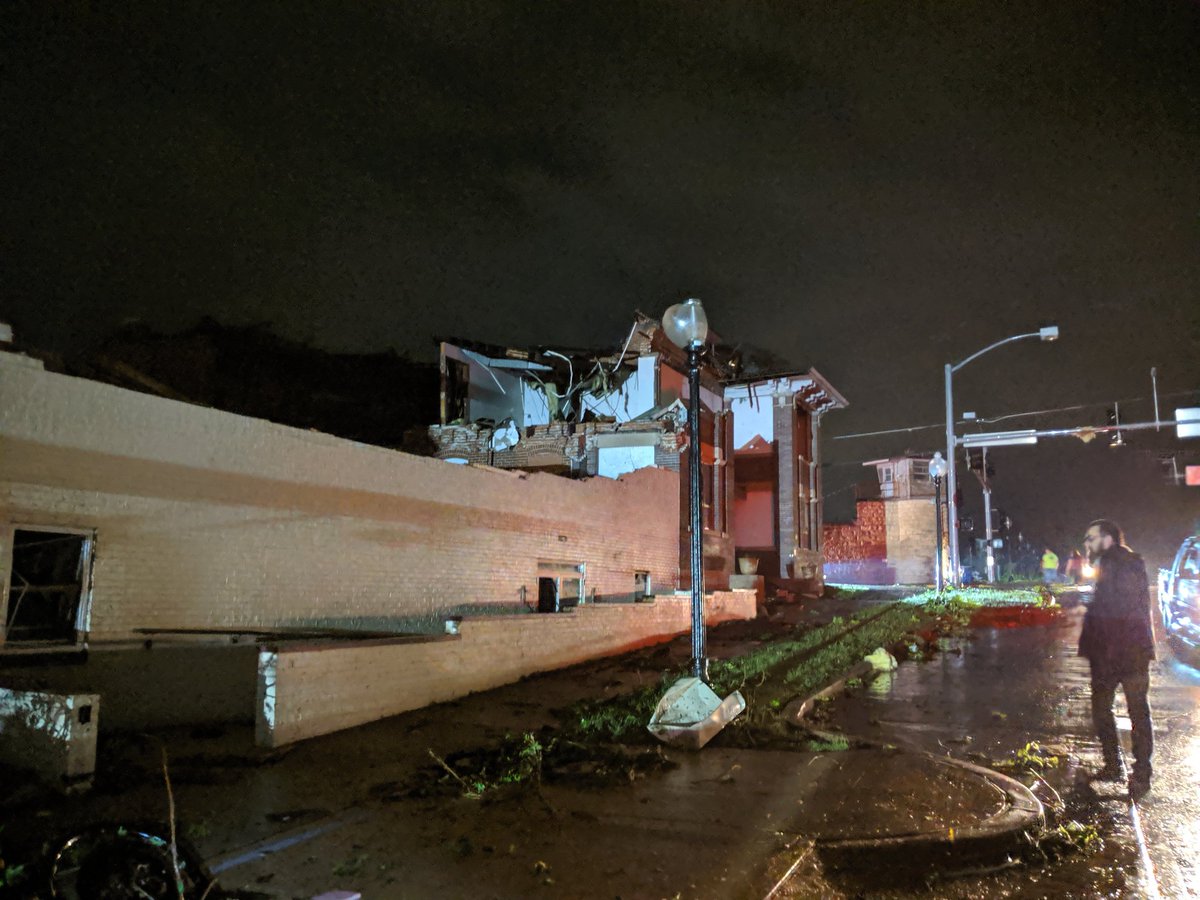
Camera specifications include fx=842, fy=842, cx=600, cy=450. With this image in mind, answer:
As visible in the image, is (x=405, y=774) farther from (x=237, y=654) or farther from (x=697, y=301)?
(x=697, y=301)

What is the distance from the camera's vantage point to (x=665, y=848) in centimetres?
520

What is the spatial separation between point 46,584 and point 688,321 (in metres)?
6.87

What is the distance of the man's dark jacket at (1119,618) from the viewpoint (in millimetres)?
7039

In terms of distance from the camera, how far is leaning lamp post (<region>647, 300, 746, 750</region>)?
7.82 meters

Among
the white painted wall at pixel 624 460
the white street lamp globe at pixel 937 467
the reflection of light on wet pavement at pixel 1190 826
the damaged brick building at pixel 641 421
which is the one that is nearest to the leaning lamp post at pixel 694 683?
the reflection of light on wet pavement at pixel 1190 826

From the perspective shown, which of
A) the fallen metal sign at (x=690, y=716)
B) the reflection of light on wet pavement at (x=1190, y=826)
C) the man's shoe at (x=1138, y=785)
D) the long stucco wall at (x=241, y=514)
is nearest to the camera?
the reflection of light on wet pavement at (x=1190, y=826)

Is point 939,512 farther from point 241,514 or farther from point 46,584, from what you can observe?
point 46,584

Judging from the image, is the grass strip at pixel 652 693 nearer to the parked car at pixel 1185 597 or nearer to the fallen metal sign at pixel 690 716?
the fallen metal sign at pixel 690 716

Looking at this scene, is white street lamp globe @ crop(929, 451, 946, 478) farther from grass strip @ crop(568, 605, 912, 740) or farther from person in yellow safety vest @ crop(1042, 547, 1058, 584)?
person in yellow safety vest @ crop(1042, 547, 1058, 584)

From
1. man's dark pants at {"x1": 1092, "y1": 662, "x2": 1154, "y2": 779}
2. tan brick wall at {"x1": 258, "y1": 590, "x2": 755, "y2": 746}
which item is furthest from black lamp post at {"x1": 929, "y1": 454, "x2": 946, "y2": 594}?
man's dark pants at {"x1": 1092, "y1": 662, "x2": 1154, "y2": 779}

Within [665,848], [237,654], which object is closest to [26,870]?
[665,848]

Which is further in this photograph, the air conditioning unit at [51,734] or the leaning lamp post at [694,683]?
the leaning lamp post at [694,683]

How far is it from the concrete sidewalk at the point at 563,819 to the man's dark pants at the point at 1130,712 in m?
1.18

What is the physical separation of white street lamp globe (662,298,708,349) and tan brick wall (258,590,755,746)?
4.57 m
